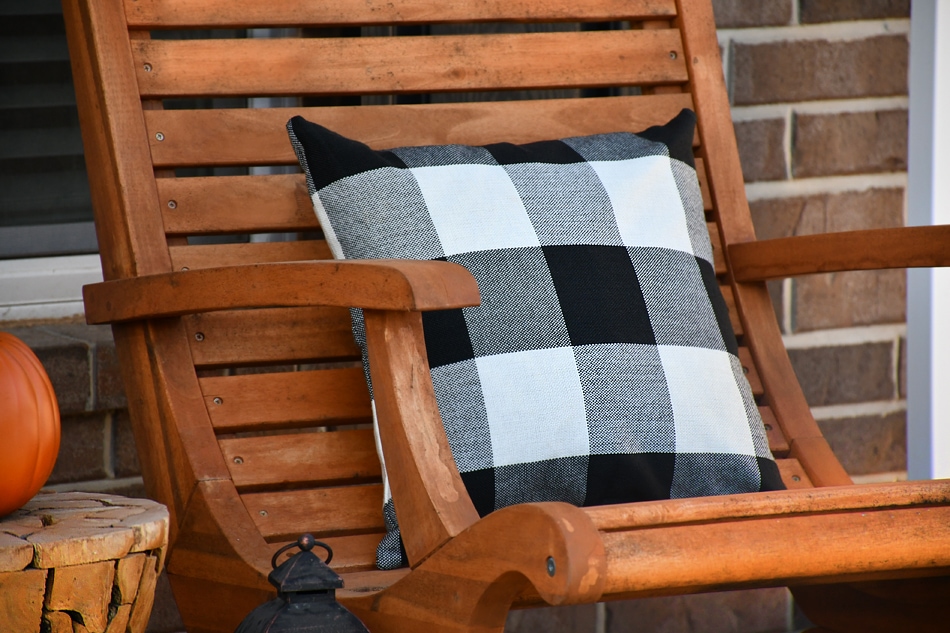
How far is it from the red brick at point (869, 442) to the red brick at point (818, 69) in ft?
1.60

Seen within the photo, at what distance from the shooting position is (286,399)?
1.18 metres

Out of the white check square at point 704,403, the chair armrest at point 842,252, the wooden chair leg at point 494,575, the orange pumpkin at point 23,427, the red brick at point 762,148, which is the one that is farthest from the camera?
the red brick at point 762,148

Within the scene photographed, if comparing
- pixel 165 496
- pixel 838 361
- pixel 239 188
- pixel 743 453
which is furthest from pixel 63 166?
pixel 838 361

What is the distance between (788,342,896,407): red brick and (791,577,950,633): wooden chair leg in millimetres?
521

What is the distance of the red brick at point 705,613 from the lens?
1640 mm

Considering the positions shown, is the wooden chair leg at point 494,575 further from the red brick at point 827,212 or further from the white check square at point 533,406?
the red brick at point 827,212

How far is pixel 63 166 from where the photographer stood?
5.15 ft

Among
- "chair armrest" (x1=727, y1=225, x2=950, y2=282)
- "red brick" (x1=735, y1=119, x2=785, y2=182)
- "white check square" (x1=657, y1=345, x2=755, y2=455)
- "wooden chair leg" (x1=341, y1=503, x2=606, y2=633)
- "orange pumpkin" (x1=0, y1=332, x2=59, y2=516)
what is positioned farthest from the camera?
"red brick" (x1=735, y1=119, x2=785, y2=182)

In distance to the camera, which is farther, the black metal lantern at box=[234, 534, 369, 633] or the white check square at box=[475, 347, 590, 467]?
the white check square at box=[475, 347, 590, 467]

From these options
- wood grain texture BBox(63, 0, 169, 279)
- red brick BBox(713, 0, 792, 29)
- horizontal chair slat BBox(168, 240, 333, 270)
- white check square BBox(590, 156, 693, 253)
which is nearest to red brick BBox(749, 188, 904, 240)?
red brick BBox(713, 0, 792, 29)

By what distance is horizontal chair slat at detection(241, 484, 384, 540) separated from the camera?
110 centimetres

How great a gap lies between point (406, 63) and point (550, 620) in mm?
792

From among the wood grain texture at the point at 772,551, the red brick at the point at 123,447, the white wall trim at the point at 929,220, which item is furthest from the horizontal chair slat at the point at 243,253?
the white wall trim at the point at 929,220

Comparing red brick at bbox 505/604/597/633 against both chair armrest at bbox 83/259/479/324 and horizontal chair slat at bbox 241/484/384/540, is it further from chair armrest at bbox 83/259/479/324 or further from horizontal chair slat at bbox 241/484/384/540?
chair armrest at bbox 83/259/479/324
